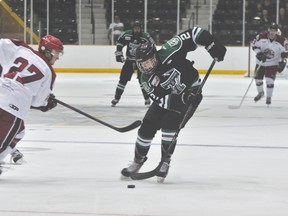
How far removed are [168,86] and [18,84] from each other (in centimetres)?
88

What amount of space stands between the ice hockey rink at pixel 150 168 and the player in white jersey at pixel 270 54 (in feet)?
5.44

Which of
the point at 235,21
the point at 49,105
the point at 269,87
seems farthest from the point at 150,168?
the point at 235,21

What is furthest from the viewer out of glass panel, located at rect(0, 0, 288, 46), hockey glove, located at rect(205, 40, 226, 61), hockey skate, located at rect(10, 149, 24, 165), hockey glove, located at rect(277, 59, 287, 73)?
glass panel, located at rect(0, 0, 288, 46)

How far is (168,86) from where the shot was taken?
462cm

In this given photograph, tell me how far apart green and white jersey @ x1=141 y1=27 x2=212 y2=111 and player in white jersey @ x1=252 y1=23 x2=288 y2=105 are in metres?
6.12

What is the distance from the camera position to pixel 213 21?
798 inches

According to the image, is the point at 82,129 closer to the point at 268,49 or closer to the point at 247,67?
the point at 268,49

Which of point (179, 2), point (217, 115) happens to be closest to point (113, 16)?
point (179, 2)

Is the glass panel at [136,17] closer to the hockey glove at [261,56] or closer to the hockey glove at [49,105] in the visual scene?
the hockey glove at [261,56]

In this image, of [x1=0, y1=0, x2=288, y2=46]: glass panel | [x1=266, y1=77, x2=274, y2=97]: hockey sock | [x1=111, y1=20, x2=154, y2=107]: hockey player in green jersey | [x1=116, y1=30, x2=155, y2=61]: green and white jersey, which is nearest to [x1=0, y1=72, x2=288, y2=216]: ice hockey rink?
[x1=111, y1=20, x2=154, y2=107]: hockey player in green jersey

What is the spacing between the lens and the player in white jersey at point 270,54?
35.4 ft

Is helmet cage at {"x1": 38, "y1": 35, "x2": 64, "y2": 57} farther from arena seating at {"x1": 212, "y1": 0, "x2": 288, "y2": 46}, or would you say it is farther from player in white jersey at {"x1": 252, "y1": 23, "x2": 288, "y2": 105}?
arena seating at {"x1": 212, "y1": 0, "x2": 288, "y2": 46}

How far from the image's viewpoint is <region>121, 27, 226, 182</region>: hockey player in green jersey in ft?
15.1

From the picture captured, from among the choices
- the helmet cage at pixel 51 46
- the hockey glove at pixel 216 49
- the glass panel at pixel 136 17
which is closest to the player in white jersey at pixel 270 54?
the hockey glove at pixel 216 49
